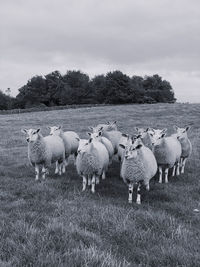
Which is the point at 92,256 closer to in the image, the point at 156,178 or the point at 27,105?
the point at 156,178

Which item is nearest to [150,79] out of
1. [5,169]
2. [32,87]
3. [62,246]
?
[32,87]

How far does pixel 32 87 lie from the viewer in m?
102

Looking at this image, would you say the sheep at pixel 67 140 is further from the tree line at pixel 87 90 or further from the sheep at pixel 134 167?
the tree line at pixel 87 90

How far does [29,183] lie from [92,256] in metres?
5.97

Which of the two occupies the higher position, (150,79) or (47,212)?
(150,79)

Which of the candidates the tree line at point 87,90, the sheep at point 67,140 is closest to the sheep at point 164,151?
the sheep at point 67,140

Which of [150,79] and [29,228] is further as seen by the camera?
[150,79]

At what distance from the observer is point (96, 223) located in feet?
23.2

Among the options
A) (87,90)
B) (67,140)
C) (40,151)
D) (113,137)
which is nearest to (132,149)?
(40,151)

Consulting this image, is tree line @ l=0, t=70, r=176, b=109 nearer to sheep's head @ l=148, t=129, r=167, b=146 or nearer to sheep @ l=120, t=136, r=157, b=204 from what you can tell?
sheep's head @ l=148, t=129, r=167, b=146

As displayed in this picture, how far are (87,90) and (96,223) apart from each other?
88.3 meters

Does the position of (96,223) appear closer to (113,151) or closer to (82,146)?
(82,146)

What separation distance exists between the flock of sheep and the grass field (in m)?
0.47

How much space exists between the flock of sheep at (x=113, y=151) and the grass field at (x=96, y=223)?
1.56ft
